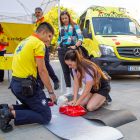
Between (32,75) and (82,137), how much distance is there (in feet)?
3.45

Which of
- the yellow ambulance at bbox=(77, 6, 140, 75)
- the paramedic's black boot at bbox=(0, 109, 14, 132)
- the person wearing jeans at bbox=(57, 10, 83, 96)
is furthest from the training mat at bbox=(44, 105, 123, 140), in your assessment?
the yellow ambulance at bbox=(77, 6, 140, 75)

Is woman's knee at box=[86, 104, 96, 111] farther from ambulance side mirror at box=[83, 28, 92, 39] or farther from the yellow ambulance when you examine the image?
ambulance side mirror at box=[83, 28, 92, 39]

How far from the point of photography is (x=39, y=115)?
2.63 m

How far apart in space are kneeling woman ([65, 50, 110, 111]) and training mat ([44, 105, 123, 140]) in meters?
0.36

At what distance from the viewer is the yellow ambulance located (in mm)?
5969

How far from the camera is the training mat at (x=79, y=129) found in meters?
2.31

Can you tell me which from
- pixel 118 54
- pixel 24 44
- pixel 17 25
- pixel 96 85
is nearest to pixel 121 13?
pixel 118 54

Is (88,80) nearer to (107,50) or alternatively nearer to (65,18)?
(65,18)

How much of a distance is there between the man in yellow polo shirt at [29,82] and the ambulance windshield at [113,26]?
4.33 metres

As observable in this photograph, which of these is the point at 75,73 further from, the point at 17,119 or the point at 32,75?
the point at 17,119

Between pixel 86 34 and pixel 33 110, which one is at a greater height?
pixel 86 34

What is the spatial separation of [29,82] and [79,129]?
3.04 feet

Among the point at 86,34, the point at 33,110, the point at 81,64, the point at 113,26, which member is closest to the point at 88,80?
the point at 81,64

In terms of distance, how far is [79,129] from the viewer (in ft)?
8.33
